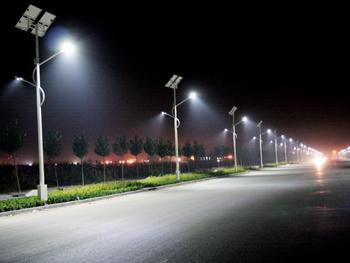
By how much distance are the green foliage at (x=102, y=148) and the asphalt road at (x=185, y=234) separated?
38.8 m

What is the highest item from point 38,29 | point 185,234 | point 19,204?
point 38,29

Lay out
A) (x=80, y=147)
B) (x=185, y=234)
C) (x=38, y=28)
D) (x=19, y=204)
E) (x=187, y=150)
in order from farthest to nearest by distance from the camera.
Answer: (x=187, y=150), (x=80, y=147), (x=38, y=28), (x=19, y=204), (x=185, y=234)

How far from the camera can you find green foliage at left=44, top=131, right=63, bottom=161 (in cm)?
4291

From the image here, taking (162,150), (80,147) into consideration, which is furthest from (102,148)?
(162,150)

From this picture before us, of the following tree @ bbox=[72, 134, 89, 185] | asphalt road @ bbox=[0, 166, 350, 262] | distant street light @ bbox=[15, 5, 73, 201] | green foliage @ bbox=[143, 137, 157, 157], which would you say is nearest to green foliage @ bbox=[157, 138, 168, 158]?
green foliage @ bbox=[143, 137, 157, 157]

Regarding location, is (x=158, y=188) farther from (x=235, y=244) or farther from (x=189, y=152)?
(x=189, y=152)

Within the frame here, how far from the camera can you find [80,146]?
50.1 m

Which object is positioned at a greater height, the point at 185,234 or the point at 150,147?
the point at 150,147

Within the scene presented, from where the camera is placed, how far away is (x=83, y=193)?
25781 mm

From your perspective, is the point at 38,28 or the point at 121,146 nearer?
the point at 38,28

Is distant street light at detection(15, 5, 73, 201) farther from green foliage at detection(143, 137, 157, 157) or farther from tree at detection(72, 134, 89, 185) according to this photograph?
green foliage at detection(143, 137, 157, 157)

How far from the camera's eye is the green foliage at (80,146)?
50.1m

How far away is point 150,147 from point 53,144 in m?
31.6

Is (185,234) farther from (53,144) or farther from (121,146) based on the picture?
(121,146)
